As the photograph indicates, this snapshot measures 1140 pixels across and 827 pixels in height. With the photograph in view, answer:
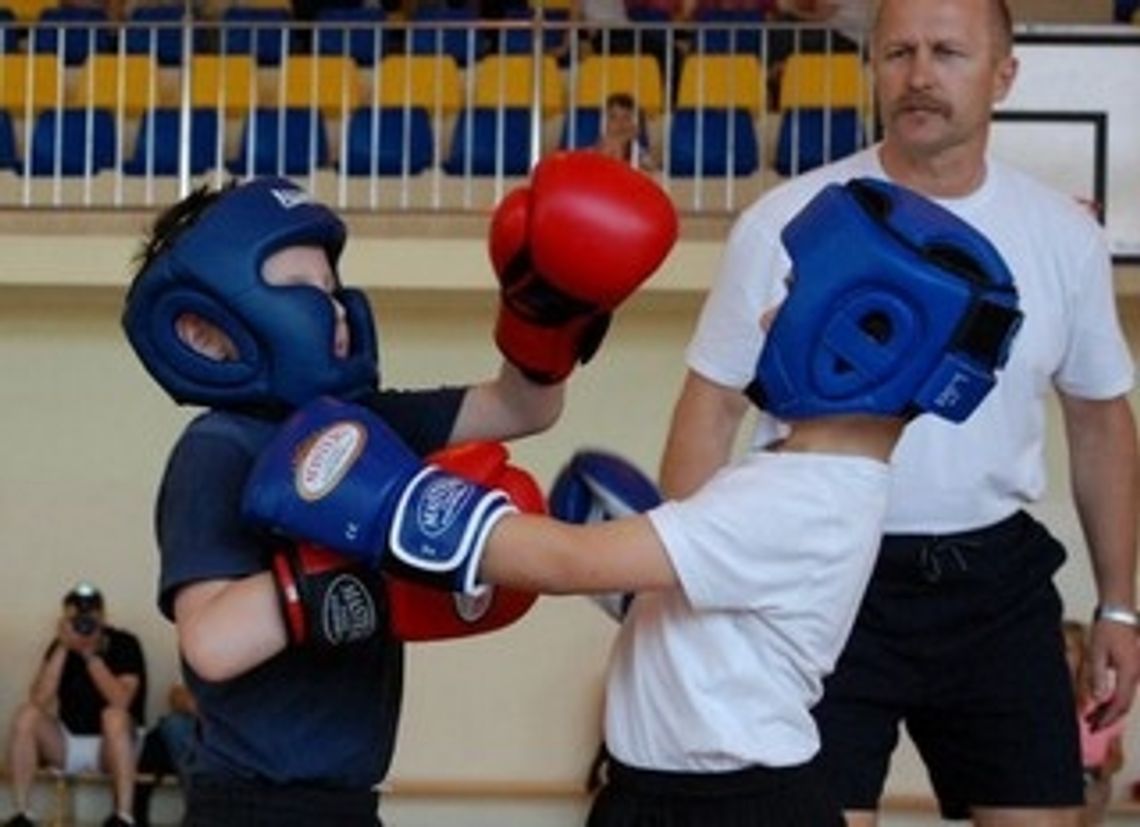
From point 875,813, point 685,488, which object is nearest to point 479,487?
point 685,488

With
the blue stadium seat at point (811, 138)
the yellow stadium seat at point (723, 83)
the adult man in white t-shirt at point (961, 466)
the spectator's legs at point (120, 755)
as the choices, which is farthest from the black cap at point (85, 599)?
the adult man in white t-shirt at point (961, 466)

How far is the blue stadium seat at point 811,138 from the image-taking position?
1075cm

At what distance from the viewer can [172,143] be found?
11031 mm

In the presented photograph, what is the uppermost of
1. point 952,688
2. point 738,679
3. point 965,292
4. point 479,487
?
point 965,292

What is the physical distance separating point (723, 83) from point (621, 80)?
1.58 ft

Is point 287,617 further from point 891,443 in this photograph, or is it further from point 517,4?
point 517,4

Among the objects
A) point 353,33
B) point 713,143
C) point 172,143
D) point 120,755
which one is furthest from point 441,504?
point 353,33

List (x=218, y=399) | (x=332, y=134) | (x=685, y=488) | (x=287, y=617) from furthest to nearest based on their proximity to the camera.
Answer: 1. (x=332, y=134)
2. (x=685, y=488)
3. (x=218, y=399)
4. (x=287, y=617)

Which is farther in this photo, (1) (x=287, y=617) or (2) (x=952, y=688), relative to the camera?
(2) (x=952, y=688)

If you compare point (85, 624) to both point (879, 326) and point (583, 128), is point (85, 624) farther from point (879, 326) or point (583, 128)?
point (879, 326)

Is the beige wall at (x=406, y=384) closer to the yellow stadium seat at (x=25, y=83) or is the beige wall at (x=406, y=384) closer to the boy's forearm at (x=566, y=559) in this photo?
the yellow stadium seat at (x=25, y=83)

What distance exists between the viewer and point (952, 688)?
3854 millimetres

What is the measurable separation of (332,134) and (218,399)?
8434 mm

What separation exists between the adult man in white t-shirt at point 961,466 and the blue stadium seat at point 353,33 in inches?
290
